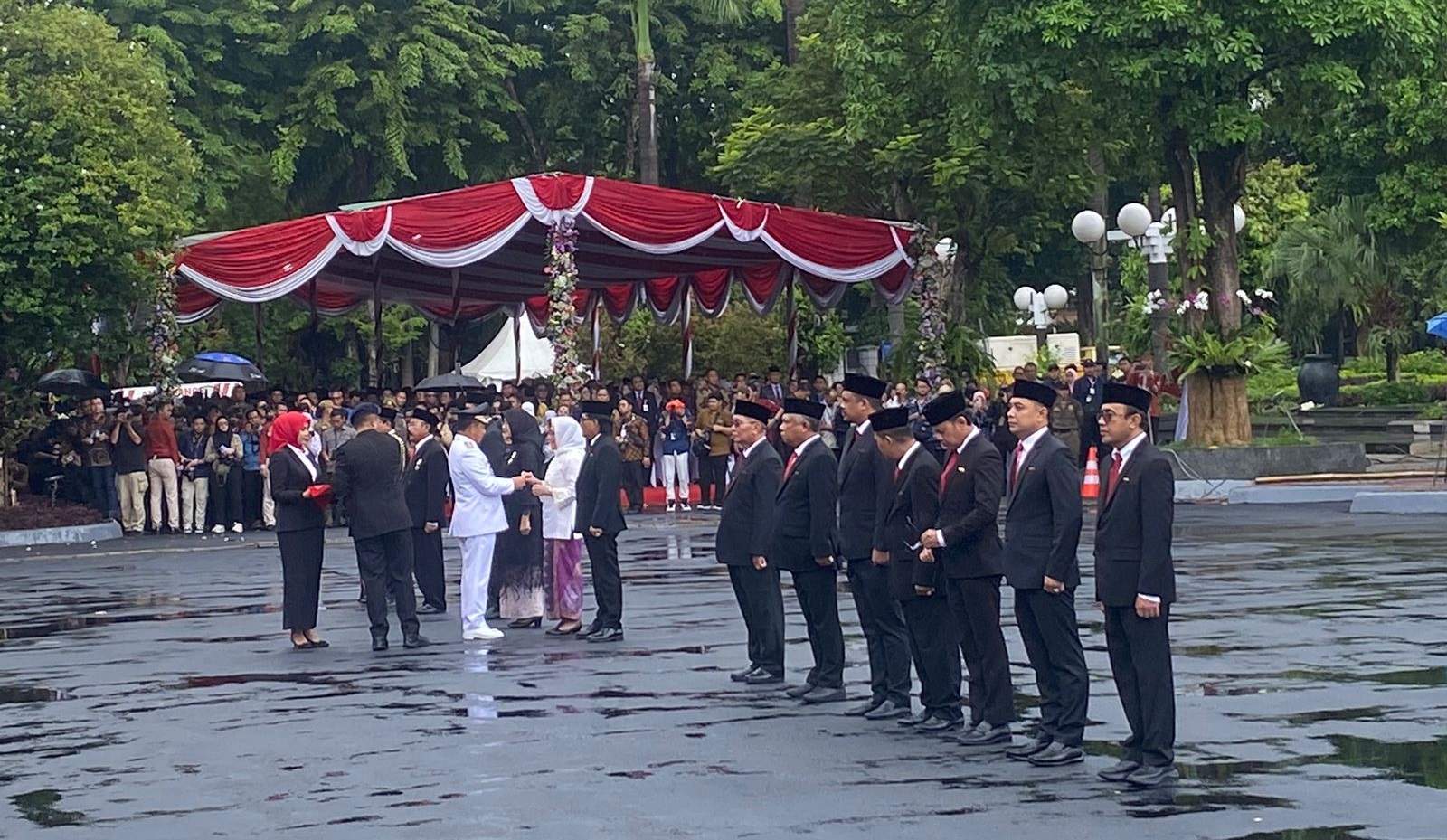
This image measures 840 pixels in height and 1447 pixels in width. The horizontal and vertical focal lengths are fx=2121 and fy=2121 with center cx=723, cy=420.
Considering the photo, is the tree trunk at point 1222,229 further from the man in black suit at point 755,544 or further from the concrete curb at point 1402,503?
the man in black suit at point 755,544

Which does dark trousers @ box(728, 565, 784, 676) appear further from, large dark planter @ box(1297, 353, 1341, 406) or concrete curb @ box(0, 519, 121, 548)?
large dark planter @ box(1297, 353, 1341, 406)

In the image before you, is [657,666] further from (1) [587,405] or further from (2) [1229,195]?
(2) [1229,195]

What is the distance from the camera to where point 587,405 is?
53.4 feet

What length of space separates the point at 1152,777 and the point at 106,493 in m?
24.0

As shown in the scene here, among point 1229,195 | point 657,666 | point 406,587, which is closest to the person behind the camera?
point 657,666

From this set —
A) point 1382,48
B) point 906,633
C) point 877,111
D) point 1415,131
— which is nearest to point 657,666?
point 906,633

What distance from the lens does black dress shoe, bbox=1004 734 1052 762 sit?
34.0ft

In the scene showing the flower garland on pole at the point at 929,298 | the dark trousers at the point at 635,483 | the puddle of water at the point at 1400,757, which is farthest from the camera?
the flower garland on pole at the point at 929,298

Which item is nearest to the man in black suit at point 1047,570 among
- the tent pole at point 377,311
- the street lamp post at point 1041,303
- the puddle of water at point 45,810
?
the puddle of water at point 45,810

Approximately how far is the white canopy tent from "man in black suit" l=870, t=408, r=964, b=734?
37803 millimetres

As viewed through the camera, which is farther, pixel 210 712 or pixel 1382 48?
pixel 1382 48

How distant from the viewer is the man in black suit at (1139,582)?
31.6 feet

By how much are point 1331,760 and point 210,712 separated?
6604mm

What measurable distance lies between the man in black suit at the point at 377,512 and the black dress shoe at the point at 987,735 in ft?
19.3
